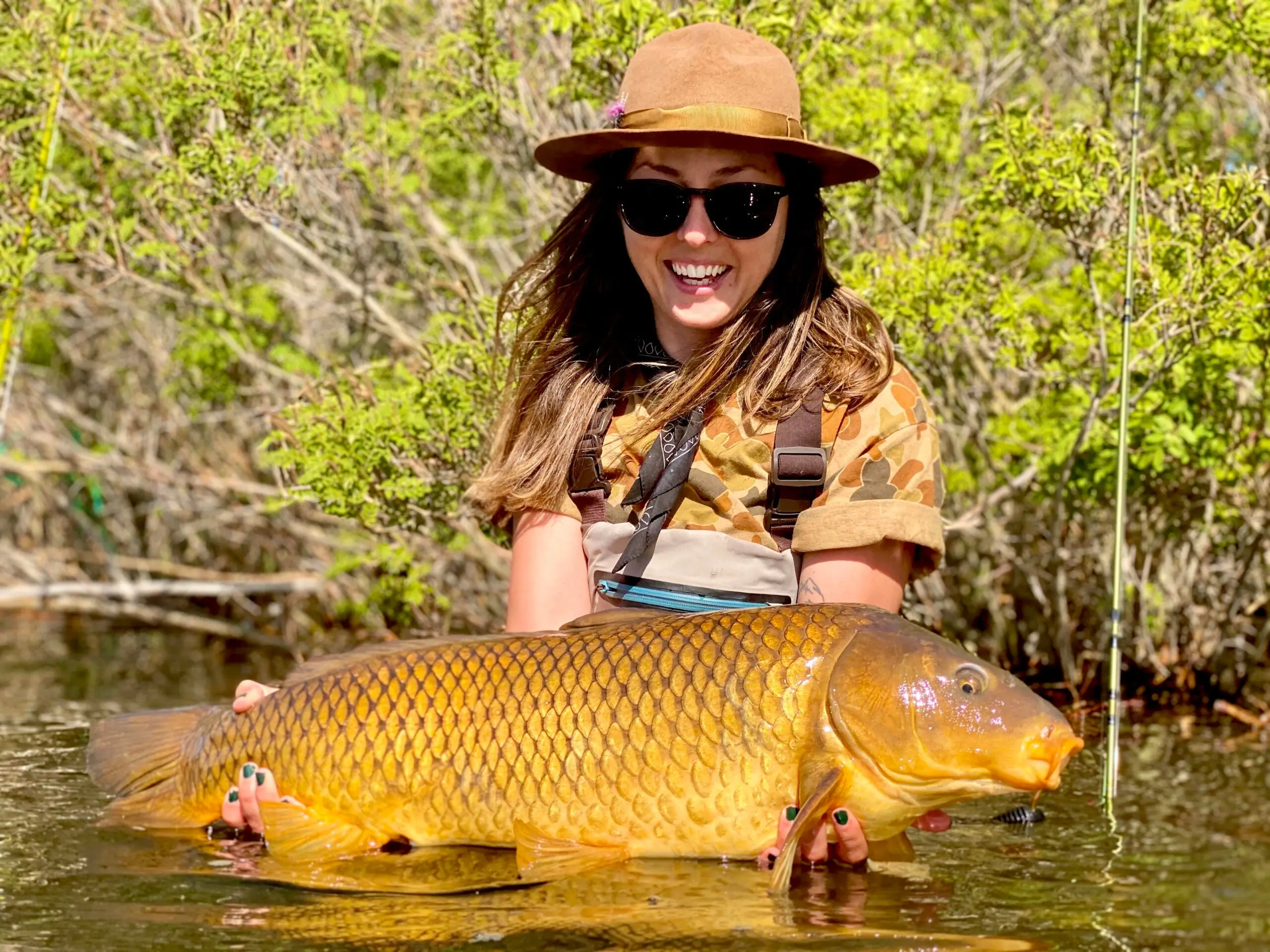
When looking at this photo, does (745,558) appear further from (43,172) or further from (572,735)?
(43,172)

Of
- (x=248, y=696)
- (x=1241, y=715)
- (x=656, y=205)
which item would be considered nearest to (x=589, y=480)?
(x=656, y=205)

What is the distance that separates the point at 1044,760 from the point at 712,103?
159cm

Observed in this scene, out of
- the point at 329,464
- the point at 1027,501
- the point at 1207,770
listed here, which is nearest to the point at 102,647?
Result: the point at 329,464

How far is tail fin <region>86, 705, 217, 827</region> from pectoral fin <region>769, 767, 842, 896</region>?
1.32 meters

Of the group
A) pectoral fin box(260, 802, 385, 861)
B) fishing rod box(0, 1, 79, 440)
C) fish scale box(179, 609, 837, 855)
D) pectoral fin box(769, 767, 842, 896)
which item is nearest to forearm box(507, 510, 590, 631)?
fish scale box(179, 609, 837, 855)

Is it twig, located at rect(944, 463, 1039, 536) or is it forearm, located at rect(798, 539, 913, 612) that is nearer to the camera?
forearm, located at rect(798, 539, 913, 612)

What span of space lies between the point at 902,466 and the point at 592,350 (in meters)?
0.87

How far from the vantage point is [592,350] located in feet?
Result: 13.1

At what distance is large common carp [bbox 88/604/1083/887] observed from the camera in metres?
2.86

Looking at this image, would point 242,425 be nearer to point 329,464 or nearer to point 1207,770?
point 329,464

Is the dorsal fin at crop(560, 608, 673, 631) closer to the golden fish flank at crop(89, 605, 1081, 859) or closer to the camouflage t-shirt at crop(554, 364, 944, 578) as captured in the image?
the golden fish flank at crop(89, 605, 1081, 859)

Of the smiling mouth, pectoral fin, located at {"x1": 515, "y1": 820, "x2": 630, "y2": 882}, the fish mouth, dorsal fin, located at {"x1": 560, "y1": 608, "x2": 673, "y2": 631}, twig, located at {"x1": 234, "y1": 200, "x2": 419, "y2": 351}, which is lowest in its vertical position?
pectoral fin, located at {"x1": 515, "y1": 820, "x2": 630, "y2": 882}

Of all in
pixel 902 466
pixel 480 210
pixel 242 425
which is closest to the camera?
pixel 902 466

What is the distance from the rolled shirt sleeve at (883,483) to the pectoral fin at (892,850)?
1.94ft
